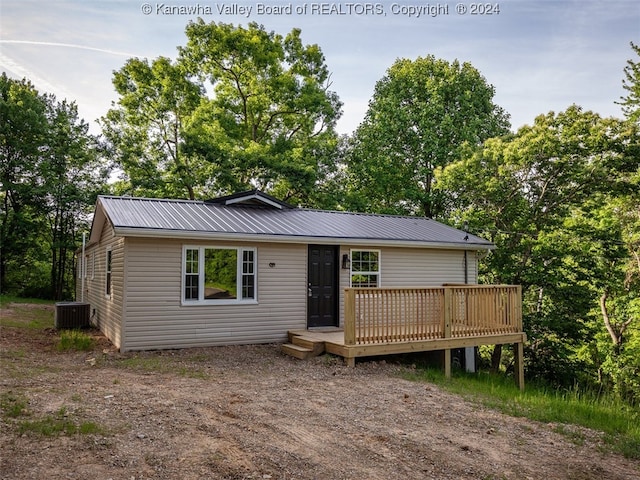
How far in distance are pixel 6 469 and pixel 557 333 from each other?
48.4ft

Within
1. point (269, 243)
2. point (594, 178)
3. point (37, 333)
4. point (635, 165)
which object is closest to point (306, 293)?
point (269, 243)

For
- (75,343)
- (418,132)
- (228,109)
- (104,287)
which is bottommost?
(75,343)

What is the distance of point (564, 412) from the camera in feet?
21.3

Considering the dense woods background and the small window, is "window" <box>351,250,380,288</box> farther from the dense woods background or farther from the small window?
the dense woods background

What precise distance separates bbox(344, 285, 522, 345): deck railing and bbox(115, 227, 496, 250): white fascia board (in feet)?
6.68

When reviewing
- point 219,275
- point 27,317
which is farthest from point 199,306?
point 27,317

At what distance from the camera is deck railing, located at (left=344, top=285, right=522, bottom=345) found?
27.8ft

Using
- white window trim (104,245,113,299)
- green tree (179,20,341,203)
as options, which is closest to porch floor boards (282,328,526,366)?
white window trim (104,245,113,299)

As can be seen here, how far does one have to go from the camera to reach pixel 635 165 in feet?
45.5

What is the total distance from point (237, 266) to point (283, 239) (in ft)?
3.78

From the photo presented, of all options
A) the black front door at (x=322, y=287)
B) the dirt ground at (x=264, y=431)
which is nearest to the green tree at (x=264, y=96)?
the black front door at (x=322, y=287)

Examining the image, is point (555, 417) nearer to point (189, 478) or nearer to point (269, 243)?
point (189, 478)

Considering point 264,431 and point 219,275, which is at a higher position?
point 219,275

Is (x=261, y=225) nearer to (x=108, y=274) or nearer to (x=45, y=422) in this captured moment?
(x=108, y=274)
